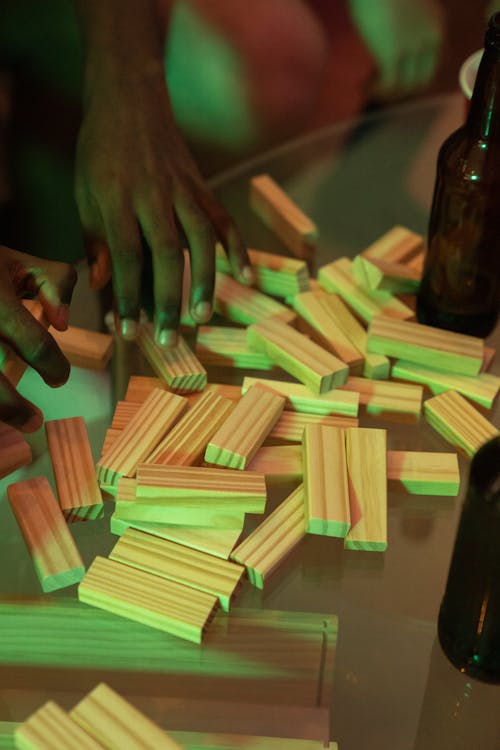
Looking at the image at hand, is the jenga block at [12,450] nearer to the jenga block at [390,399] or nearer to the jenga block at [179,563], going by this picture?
the jenga block at [179,563]

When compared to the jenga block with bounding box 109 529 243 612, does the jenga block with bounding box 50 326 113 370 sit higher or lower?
higher

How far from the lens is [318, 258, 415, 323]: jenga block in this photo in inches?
42.3

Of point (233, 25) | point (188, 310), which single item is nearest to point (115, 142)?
point (188, 310)

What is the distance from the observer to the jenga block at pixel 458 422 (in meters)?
0.92

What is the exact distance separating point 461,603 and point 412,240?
1.95 ft

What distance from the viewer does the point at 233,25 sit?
178 cm

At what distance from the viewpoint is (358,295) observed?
110 cm

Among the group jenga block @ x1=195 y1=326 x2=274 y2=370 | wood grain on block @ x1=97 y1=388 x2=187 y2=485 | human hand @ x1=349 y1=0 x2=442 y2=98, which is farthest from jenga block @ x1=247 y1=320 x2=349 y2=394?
human hand @ x1=349 y1=0 x2=442 y2=98

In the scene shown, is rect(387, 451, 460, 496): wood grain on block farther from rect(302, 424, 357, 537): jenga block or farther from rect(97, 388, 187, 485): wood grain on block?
rect(97, 388, 187, 485): wood grain on block

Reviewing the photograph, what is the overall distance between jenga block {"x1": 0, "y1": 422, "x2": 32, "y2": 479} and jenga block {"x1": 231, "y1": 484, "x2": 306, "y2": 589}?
0.75 ft

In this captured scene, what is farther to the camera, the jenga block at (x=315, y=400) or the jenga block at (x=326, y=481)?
the jenga block at (x=315, y=400)

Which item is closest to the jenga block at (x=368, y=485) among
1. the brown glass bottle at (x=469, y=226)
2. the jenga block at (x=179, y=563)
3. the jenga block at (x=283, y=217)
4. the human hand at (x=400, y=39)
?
the jenga block at (x=179, y=563)

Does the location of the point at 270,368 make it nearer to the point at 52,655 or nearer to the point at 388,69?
the point at 52,655

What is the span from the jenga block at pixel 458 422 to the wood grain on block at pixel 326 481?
0.12m
